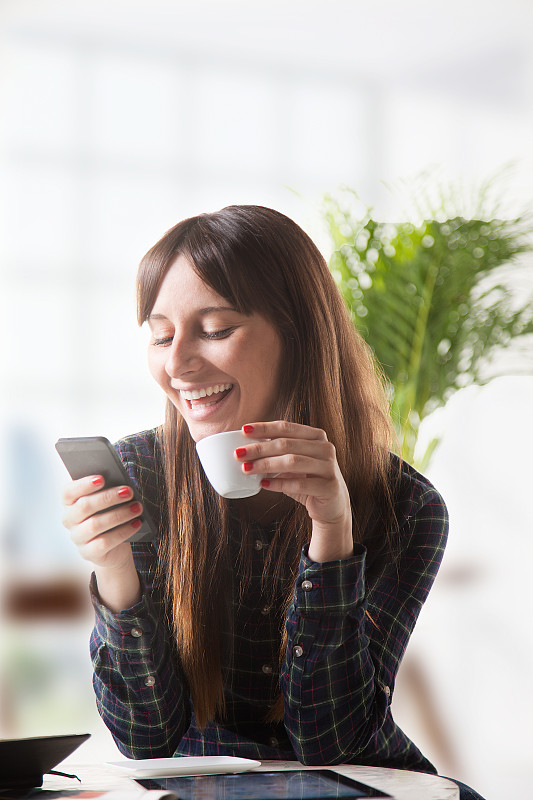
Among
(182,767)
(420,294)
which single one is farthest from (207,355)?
(420,294)

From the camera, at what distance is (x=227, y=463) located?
899mm

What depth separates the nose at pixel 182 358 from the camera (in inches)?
42.3

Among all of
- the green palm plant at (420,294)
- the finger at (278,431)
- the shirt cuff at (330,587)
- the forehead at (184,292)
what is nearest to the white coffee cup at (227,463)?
the finger at (278,431)

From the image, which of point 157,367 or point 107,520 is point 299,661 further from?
point 157,367

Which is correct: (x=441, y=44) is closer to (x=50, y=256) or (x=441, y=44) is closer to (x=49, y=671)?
(x=50, y=256)

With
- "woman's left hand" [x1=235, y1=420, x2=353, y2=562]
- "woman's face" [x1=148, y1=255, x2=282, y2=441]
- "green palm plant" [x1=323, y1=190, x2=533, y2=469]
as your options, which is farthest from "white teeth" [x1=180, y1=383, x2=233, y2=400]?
"green palm plant" [x1=323, y1=190, x2=533, y2=469]

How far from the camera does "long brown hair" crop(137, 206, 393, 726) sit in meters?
1.10

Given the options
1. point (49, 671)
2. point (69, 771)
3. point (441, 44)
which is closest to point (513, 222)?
point (441, 44)

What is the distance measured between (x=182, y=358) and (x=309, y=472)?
27 centimetres

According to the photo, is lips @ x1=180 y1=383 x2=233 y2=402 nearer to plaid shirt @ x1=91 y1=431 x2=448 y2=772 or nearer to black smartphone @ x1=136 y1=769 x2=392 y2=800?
plaid shirt @ x1=91 y1=431 x2=448 y2=772

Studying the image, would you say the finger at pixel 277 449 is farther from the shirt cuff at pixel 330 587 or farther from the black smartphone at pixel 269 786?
the black smartphone at pixel 269 786

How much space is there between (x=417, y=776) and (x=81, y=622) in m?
2.21

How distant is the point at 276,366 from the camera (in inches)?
45.0

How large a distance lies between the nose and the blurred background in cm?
162
